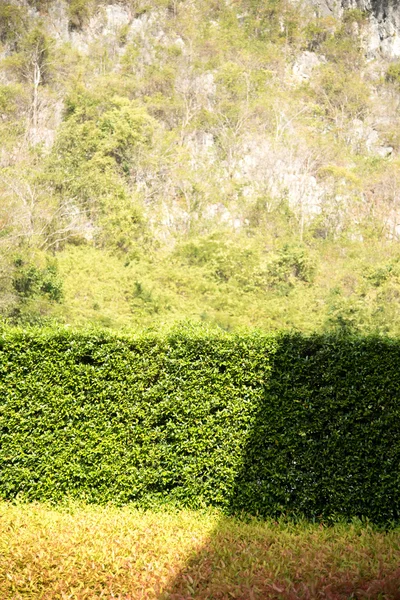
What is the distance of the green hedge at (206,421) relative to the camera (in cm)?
636

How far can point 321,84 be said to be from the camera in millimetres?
42969

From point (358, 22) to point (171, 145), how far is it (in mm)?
19931

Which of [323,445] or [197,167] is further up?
[197,167]

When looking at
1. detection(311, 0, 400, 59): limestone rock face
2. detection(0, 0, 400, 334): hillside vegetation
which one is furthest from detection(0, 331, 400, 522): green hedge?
detection(311, 0, 400, 59): limestone rock face

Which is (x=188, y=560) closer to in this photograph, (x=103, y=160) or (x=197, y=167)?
(x=103, y=160)

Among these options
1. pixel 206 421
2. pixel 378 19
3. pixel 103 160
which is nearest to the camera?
pixel 206 421

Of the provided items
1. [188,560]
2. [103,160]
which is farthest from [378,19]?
[188,560]

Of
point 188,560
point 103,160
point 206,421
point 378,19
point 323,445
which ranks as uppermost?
point 378,19

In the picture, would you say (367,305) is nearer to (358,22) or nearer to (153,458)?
(153,458)

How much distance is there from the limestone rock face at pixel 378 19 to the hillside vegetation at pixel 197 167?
96 cm

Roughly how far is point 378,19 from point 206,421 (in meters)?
47.8

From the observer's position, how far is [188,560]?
4828 mm

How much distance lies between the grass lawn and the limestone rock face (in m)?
46.3

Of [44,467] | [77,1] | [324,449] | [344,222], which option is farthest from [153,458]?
[77,1]
